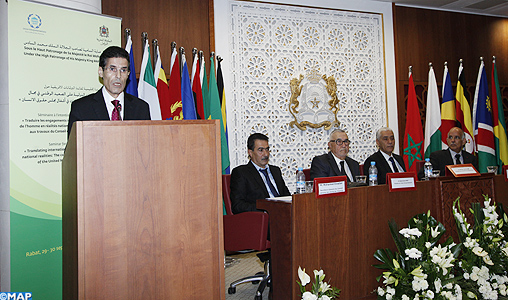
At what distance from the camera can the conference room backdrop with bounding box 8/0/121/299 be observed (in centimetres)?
279

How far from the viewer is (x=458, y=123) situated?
5664mm

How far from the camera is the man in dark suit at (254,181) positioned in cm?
338

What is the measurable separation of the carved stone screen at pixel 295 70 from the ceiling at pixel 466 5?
0.66 meters

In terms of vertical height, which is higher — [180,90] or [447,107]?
[180,90]

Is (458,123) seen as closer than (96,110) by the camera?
No

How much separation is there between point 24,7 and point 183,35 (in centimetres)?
210

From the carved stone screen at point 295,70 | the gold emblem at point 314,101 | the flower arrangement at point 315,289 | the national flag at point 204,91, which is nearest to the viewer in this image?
the flower arrangement at point 315,289

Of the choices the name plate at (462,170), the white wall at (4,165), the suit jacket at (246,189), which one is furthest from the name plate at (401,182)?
the white wall at (4,165)

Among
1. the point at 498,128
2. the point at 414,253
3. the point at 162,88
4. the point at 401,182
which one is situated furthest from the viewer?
the point at 498,128

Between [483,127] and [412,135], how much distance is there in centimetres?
99

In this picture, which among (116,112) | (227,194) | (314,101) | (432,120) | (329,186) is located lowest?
(227,194)

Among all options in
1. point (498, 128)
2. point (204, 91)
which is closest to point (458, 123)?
point (498, 128)

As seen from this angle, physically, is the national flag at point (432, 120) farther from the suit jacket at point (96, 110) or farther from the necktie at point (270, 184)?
the suit jacket at point (96, 110)

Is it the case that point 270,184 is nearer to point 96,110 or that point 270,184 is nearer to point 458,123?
point 96,110
